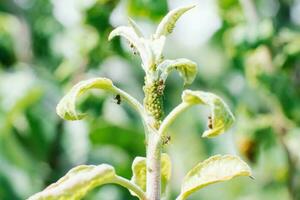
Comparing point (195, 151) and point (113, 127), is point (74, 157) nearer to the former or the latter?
point (113, 127)

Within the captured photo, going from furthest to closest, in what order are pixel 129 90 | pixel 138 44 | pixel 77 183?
pixel 129 90 → pixel 138 44 → pixel 77 183


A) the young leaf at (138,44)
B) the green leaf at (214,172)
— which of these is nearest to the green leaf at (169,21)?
the young leaf at (138,44)

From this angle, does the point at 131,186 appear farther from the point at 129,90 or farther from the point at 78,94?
the point at 129,90

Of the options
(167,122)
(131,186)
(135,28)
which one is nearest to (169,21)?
(135,28)

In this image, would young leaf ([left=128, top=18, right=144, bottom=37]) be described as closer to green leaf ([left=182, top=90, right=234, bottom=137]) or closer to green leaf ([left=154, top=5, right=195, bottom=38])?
green leaf ([left=154, top=5, right=195, bottom=38])

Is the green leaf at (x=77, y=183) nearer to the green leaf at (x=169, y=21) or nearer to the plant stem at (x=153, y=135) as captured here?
the plant stem at (x=153, y=135)

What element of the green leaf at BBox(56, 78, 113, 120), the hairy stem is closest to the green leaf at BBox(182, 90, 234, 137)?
the hairy stem

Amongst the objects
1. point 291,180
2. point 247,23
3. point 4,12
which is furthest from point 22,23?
Result: point 291,180
